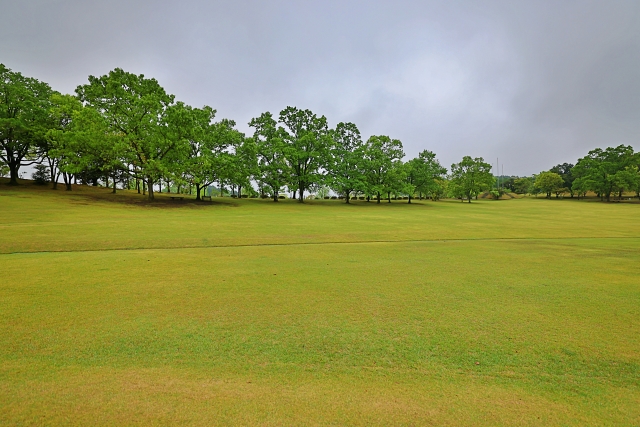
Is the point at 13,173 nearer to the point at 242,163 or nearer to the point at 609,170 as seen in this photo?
the point at 242,163

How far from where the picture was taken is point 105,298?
5551mm

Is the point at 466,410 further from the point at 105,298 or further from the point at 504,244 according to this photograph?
the point at 504,244

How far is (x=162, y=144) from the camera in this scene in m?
31.5

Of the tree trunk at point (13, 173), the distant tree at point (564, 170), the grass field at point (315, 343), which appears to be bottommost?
the grass field at point (315, 343)

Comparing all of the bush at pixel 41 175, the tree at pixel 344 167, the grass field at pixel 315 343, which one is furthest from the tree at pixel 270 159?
the grass field at pixel 315 343

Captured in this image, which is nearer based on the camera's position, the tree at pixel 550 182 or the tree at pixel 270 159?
the tree at pixel 270 159

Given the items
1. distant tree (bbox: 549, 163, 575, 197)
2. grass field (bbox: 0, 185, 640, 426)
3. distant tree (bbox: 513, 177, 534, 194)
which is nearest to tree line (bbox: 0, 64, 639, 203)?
grass field (bbox: 0, 185, 640, 426)

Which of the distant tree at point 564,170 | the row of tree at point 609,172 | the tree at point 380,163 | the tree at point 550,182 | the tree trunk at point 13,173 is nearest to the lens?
the tree trunk at point 13,173

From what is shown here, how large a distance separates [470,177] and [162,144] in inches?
2401

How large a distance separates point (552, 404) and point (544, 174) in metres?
111

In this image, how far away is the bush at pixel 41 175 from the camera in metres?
40.8

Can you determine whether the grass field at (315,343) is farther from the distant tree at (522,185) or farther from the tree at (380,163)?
the distant tree at (522,185)

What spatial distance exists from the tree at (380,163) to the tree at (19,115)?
4051 cm

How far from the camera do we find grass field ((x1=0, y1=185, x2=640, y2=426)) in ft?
9.25
